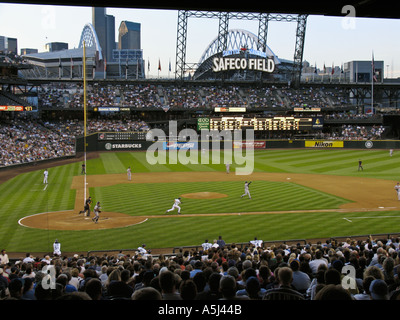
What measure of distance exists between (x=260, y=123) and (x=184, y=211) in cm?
4477

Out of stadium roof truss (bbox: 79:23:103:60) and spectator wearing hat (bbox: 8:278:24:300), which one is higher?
stadium roof truss (bbox: 79:23:103:60)

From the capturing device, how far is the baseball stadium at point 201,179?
10766 mm

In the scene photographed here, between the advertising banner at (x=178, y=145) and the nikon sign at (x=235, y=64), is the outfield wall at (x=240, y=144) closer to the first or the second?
the advertising banner at (x=178, y=145)

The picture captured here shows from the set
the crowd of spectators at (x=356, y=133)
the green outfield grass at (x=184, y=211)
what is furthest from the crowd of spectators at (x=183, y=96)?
the green outfield grass at (x=184, y=211)

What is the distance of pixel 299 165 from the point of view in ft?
163

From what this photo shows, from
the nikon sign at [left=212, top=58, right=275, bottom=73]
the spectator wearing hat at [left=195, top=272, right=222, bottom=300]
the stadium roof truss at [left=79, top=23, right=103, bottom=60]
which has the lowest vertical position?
the spectator wearing hat at [left=195, top=272, right=222, bottom=300]

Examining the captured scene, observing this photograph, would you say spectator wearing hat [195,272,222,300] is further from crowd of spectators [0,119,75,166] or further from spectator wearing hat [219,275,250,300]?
crowd of spectators [0,119,75,166]

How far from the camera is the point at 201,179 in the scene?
39.2 meters

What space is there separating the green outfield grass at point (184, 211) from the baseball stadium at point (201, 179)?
135 millimetres

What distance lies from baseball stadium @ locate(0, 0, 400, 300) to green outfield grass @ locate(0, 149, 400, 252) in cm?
13

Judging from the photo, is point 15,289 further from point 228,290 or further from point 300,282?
point 300,282

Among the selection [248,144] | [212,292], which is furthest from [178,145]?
[212,292]

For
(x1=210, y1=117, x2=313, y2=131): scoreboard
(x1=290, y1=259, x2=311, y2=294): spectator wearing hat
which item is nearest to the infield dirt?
(x1=290, y1=259, x2=311, y2=294): spectator wearing hat

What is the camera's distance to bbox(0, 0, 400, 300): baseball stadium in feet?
35.3
